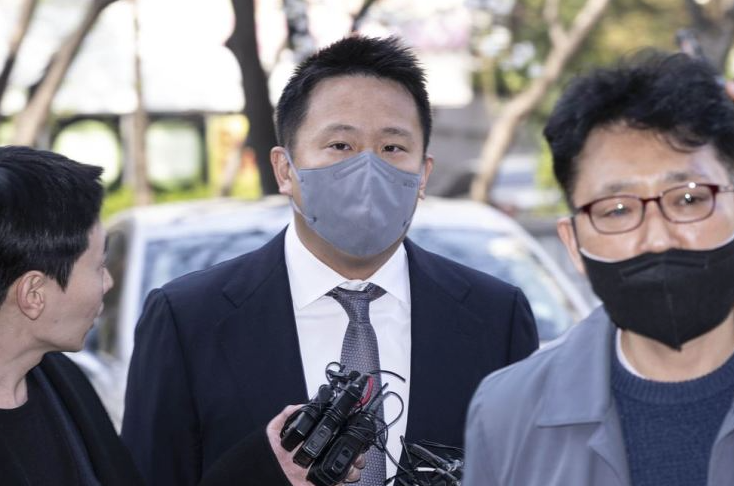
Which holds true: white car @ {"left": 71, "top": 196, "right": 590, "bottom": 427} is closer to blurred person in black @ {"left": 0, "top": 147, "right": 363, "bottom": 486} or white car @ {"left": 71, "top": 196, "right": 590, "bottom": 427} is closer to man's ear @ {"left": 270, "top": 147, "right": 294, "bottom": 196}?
man's ear @ {"left": 270, "top": 147, "right": 294, "bottom": 196}

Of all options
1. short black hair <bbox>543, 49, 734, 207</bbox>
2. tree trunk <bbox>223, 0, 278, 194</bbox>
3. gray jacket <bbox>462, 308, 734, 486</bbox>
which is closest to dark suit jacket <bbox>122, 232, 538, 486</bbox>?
gray jacket <bbox>462, 308, 734, 486</bbox>

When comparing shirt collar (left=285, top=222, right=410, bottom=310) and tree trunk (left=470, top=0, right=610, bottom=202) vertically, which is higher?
tree trunk (left=470, top=0, right=610, bottom=202)

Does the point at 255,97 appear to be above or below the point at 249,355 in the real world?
above

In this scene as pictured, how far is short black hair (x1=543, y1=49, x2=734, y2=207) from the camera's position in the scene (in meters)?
2.55

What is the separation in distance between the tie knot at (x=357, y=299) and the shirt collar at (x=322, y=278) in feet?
0.05

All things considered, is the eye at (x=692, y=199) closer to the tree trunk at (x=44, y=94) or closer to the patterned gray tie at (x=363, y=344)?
the patterned gray tie at (x=363, y=344)

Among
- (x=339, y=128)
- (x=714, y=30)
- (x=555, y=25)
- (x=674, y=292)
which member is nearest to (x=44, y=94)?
(x=714, y=30)

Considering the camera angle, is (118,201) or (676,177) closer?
(676,177)

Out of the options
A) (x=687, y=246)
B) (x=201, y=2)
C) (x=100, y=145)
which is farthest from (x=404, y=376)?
(x=100, y=145)

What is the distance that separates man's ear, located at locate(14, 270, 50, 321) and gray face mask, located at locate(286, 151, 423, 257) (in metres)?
0.75

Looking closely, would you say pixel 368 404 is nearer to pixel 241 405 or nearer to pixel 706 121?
pixel 241 405

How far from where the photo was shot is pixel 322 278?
11.9ft

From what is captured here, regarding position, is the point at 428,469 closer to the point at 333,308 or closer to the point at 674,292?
the point at 333,308

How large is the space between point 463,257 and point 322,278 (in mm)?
2991
